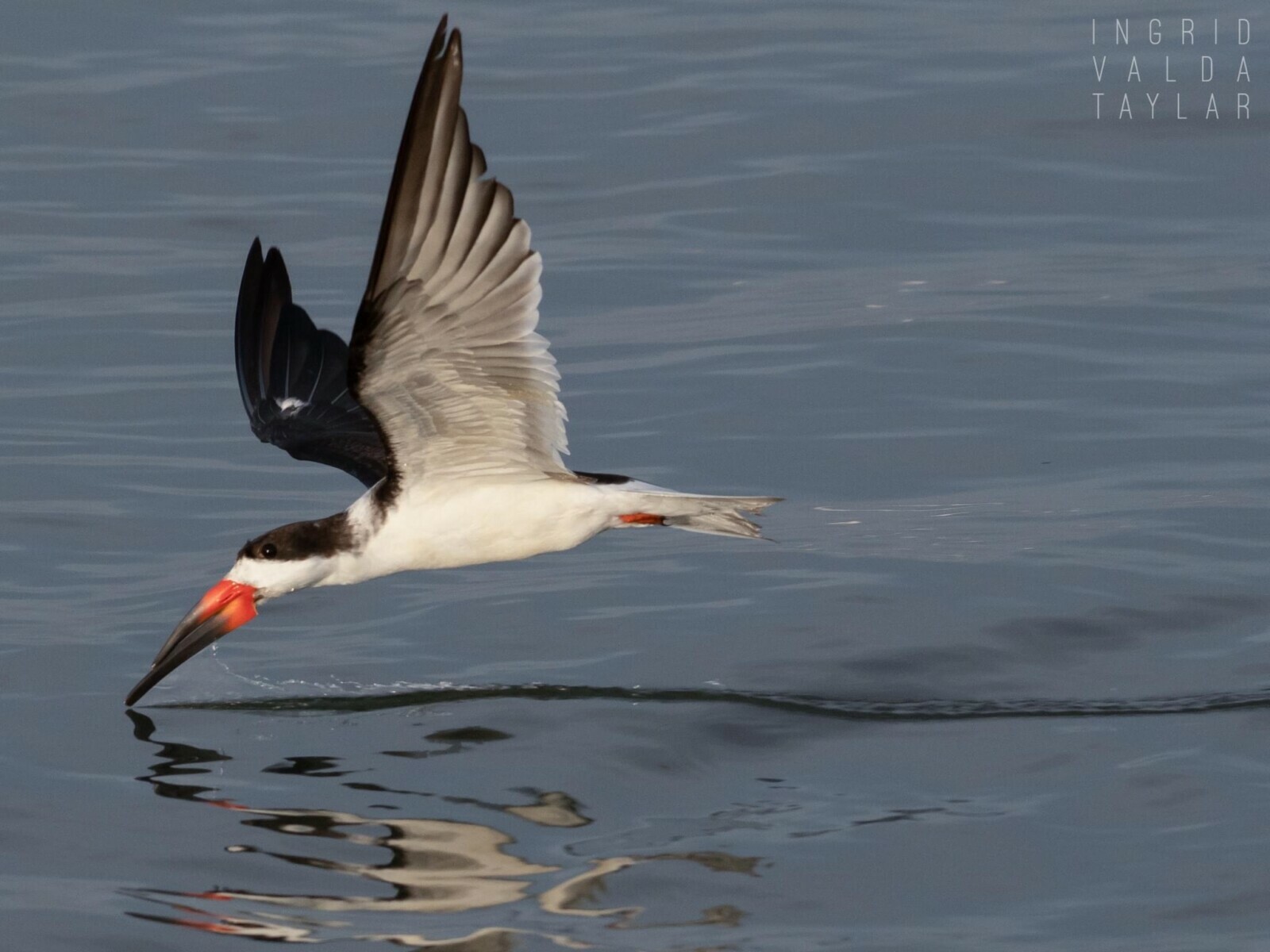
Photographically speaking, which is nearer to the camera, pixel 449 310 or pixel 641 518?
pixel 449 310

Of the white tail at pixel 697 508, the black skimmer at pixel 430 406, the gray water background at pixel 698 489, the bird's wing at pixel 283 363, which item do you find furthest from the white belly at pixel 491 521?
the bird's wing at pixel 283 363

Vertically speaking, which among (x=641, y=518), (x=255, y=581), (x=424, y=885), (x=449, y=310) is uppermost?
(x=449, y=310)

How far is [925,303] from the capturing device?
12039 mm

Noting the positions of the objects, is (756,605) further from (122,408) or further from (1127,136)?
(1127,136)

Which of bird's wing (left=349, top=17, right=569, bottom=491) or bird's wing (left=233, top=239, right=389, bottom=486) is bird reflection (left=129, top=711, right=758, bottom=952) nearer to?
bird's wing (left=349, top=17, right=569, bottom=491)

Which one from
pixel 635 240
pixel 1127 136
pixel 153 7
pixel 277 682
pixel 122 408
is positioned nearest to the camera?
pixel 277 682

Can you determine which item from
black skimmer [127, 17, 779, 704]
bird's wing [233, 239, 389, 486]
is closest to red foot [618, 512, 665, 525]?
black skimmer [127, 17, 779, 704]

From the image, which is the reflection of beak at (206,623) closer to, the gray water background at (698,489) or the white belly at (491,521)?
the gray water background at (698,489)

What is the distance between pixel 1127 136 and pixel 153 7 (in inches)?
340

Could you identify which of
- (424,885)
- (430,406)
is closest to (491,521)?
(430,406)

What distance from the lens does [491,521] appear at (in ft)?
23.6

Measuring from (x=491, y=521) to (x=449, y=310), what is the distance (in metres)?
1.18

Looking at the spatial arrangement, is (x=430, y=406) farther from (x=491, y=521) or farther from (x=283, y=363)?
(x=283, y=363)

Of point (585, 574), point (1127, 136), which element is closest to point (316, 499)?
point (585, 574)
